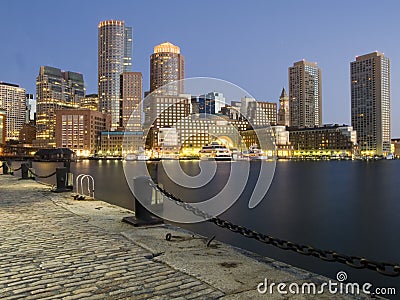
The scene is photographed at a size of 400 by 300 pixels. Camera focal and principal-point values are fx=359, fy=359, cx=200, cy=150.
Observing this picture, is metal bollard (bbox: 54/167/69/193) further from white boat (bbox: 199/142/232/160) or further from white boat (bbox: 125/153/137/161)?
white boat (bbox: 125/153/137/161)

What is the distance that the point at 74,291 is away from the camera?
207 inches

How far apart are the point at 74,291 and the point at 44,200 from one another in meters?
11.7

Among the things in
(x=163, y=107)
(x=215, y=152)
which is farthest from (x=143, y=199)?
(x=215, y=152)

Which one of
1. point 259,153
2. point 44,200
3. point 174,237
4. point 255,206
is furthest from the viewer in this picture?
point 259,153

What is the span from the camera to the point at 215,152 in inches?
5782

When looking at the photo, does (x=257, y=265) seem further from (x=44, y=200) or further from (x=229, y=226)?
(x=44, y=200)

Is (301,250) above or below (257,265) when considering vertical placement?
above

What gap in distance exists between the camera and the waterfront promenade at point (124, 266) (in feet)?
17.1

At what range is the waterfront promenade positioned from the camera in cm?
521

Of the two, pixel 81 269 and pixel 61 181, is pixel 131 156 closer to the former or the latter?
pixel 61 181

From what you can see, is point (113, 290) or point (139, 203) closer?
point (113, 290)

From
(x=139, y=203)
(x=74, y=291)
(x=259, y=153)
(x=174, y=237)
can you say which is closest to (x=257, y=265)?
(x=174, y=237)

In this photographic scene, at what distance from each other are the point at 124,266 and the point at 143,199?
3955 mm

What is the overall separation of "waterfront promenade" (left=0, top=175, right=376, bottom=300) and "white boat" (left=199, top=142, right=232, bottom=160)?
5365 inches
